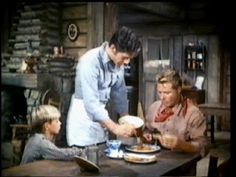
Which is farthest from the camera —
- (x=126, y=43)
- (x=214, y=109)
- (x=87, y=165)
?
(x=214, y=109)

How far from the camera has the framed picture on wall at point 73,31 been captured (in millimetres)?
3285

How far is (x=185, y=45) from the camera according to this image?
4297 millimetres

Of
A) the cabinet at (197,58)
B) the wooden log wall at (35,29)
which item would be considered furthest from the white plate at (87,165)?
the cabinet at (197,58)

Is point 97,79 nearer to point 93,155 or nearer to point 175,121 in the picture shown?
point 175,121

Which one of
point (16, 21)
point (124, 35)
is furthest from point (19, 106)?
point (124, 35)

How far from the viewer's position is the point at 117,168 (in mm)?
1744

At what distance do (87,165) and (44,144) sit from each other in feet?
1.30

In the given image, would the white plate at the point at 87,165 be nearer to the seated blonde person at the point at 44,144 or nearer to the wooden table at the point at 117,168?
the wooden table at the point at 117,168

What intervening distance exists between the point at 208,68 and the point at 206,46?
0.31m

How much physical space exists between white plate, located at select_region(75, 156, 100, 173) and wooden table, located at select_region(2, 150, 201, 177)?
2 centimetres

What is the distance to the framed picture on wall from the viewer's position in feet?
10.8

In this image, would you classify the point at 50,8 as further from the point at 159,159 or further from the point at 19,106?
the point at 159,159

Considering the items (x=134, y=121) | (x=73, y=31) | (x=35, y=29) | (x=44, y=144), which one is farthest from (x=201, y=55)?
(x=44, y=144)

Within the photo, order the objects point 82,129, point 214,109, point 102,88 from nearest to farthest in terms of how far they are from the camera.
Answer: point 102,88 < point 82,129 < point 214,109
